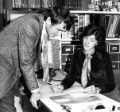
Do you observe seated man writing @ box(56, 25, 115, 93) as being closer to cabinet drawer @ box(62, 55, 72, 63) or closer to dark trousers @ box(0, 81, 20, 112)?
dark trousers @ box(0, 81, 20, 112)

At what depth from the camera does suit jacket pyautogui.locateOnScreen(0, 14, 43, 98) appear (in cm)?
178

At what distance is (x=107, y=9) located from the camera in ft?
10.5

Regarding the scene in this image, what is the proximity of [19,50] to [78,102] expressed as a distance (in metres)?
0.52

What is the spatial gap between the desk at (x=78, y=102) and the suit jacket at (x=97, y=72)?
1.07 feet

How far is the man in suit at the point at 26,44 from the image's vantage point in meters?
1.78

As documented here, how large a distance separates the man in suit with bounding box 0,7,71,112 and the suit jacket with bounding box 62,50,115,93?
0.39 m

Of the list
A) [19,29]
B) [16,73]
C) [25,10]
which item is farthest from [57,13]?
[25,10]

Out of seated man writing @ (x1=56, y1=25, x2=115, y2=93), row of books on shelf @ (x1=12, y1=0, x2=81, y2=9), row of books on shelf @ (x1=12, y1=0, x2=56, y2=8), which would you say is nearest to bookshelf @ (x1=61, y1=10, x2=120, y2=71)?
row of books on shelf @ (x1=12, y1=0, x2=81, y2=9)

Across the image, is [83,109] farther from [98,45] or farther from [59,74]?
[59,74]

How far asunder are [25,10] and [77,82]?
128cm

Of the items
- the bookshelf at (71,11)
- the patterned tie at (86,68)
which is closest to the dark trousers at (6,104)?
the patterned tie at (86,68)

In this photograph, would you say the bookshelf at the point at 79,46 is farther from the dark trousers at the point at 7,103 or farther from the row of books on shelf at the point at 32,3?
the dark trousers at the point at 7,103

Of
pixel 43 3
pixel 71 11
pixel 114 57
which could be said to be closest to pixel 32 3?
pixel 43 3

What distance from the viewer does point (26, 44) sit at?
1.77 m
